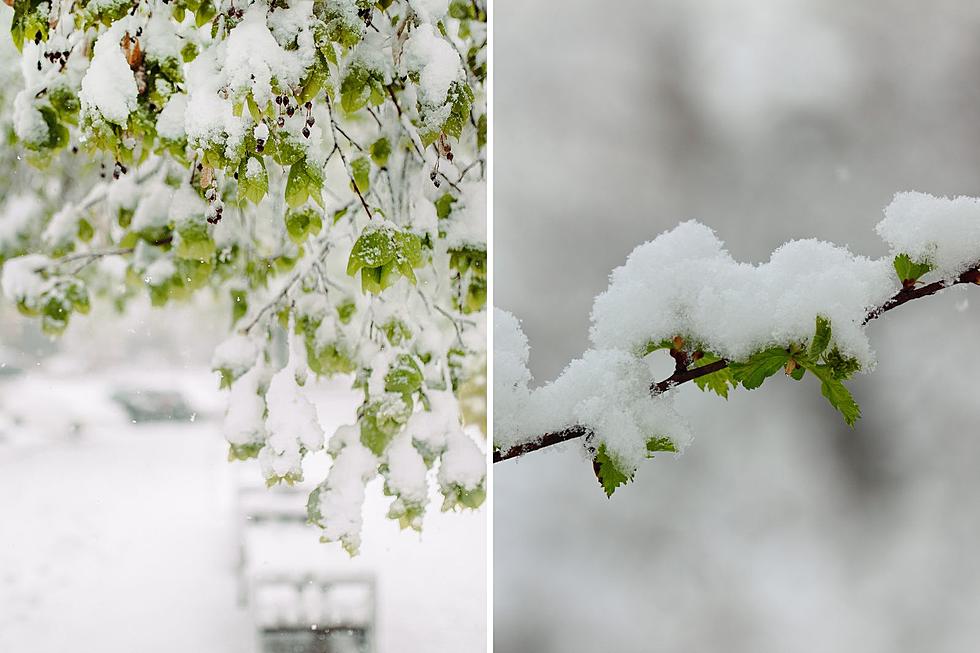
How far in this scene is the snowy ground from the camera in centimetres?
102

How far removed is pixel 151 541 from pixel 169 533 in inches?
0.9

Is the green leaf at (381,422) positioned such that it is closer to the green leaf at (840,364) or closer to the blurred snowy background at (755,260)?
the blurred snowy background at (755,260)

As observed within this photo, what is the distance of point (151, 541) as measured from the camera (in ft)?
3.39

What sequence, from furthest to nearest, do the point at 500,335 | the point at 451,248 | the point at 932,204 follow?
1. the point at 451,248
2. the point at 500,335
3. the point at 932,204

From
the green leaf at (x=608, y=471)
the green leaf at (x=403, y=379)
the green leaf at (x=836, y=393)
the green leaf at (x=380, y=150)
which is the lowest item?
the green leaf at (x=608, y=471)

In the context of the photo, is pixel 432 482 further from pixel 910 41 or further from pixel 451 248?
pixel 910 41

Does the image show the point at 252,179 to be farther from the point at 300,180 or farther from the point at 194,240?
the point at 194,240

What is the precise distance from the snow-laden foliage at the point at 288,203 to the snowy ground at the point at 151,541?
115 millimetres

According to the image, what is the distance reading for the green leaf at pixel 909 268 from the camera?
421 millimetres

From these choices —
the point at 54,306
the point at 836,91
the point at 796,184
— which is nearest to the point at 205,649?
the point at 54,306

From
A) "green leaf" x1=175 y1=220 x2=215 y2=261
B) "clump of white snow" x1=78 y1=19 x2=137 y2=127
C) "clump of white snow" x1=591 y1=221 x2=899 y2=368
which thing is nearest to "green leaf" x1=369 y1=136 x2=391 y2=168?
"green leaf" x1=175 y1=220 x2=215 y2=261

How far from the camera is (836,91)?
96 cm

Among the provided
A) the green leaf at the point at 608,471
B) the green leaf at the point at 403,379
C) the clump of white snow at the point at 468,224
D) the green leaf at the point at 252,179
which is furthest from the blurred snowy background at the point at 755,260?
the green leaf at the point at 608,471

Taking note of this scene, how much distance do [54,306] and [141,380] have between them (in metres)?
0.14
